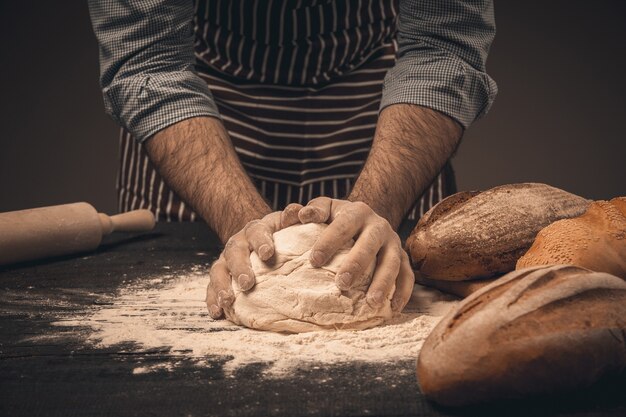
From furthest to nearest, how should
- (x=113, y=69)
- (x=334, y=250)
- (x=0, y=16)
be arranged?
(x=0, y=16) → (x=113, y=69) → (x=334, y=250)

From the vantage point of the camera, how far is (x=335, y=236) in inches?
48.2

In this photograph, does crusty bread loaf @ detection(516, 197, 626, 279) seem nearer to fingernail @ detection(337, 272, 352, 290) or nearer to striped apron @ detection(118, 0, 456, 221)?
fingernail @ detection(337, 272, 352, 290)

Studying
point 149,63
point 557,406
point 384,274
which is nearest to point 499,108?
point 149,63

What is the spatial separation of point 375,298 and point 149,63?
0.97 meters

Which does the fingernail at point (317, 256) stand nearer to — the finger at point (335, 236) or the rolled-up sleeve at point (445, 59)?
the finger at point (335, 236)

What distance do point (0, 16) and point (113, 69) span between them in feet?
5.99

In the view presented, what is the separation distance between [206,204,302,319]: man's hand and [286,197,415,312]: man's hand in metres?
0.06

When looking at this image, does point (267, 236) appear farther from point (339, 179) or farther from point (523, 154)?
point (523, 154)

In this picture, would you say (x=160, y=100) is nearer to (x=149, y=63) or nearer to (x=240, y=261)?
(x=149, y=63)

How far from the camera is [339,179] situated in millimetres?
2160

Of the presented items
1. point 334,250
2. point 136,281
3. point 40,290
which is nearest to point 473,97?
point 334,250

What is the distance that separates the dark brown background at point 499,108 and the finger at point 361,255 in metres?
2.41

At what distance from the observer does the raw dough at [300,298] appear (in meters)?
1.20

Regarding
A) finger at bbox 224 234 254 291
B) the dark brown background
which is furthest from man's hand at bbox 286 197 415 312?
the dark brown background
